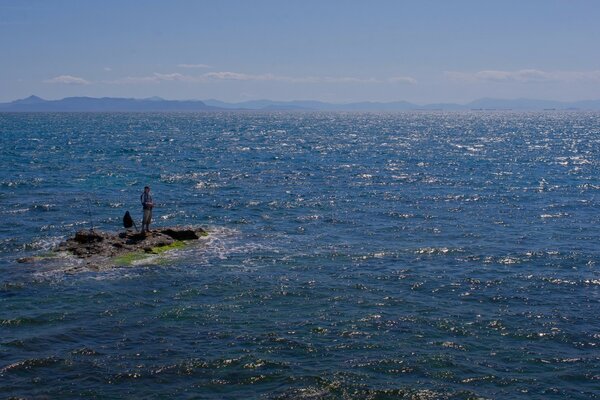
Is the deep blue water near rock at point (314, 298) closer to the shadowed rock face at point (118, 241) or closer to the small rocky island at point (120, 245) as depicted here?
the small rocky island at point (120, 245)

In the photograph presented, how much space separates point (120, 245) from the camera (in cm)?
3203

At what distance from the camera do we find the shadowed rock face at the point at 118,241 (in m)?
31.2

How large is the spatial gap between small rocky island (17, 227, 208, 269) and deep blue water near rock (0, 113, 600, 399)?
1058 mm

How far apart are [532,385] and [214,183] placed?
4341 centimetres

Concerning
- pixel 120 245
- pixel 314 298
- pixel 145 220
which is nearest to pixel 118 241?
pixel 120 245

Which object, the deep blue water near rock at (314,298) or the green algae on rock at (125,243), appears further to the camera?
the green algae on rock at (125,243)

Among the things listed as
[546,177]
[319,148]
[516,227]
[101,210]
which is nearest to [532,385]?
[516,227]

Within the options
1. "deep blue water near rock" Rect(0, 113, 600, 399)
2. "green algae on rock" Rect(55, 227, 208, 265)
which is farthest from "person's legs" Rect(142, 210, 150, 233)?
"deep blue water near rock" Rect(0, 113, 600, 399)

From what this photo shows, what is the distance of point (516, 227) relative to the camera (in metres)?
38.4

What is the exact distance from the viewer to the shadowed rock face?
31203 millimetres

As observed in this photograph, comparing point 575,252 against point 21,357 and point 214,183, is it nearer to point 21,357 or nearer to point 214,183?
point 21,357

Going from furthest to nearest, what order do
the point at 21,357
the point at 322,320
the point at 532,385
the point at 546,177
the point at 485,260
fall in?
the point at 546,177, the point at 485,260, the point at 322,320, the point at 21,357, the point at 532,385

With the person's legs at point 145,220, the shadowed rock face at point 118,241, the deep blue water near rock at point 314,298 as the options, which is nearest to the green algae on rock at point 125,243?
the shadowed rock face at point 118,241

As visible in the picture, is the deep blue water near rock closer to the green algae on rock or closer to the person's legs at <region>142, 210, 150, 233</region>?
the green algae on rock
